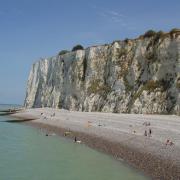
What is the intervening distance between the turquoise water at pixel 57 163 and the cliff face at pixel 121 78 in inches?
828

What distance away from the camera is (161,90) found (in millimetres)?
53062

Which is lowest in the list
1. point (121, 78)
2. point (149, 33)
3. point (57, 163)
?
point (57, 163)

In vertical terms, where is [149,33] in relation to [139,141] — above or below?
above

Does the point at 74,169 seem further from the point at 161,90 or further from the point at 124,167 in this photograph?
the point at 161,90

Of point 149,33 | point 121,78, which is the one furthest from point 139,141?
point 121,78

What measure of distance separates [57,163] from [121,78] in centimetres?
3877

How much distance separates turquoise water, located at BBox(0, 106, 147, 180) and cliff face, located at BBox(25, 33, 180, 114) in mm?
21038

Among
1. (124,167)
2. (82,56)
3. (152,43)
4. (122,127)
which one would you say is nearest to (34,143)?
(122,127)

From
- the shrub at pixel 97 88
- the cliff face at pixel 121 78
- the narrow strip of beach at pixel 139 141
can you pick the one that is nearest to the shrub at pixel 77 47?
the cliff face at pixel 121 78

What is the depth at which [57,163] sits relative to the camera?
25.4 m

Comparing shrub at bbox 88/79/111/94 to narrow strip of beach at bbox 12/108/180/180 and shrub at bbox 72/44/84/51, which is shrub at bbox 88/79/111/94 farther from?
shrub at bbox 72/44/84/51

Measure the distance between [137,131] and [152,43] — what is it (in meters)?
26.7

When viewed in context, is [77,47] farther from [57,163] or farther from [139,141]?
[57,163]

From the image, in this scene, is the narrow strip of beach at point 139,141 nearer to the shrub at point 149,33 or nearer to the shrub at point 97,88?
the shrub at point 149,33
